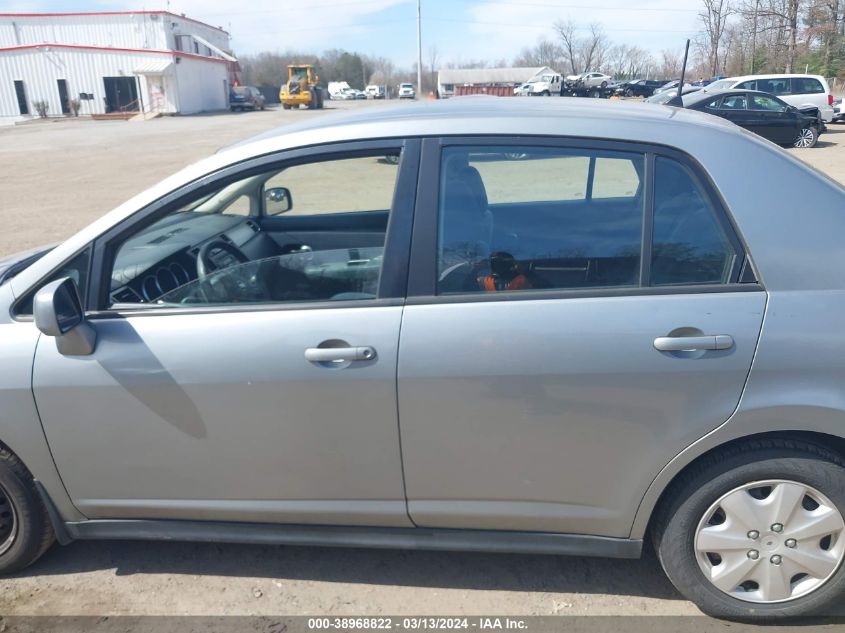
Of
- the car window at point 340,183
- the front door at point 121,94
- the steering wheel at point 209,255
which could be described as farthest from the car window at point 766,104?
the front door at point 121,94

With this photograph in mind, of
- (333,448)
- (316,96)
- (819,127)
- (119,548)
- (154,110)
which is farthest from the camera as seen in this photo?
(316,96)

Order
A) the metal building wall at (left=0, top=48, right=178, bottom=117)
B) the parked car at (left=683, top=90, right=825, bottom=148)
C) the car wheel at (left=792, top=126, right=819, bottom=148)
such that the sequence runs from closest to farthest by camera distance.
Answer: the parked car at (left=683, top=90, right=825, bottom=148) → the car wheel at (left=792, top=126, right=819, bottom=148) → the metal building wall at (left=0, top=48, right=178, bottom=117)

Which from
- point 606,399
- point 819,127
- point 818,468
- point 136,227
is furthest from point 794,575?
point 819,127

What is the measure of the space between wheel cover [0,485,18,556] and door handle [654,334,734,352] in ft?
8.52

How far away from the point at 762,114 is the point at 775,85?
5.71 m

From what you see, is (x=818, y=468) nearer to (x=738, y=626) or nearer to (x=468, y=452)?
(x=738, y=626)

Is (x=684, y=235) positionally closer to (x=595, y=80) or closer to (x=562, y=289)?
(x=562, y=289)

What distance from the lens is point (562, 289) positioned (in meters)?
2.38

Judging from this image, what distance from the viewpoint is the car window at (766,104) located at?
17.7m

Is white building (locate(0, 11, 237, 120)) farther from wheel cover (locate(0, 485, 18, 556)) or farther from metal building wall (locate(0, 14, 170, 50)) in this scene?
wheel cover (locate(0, 485, 18, 556))

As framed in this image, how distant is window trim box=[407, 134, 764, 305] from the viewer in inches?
91.4

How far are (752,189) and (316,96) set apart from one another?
52.7 meters

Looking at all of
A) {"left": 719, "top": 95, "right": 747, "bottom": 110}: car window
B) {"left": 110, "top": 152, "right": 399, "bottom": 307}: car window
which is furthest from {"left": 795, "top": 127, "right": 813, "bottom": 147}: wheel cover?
{"left": 110, "top": 152, "right": 399, "bottom": 307}: car window

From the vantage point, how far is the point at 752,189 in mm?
2326
